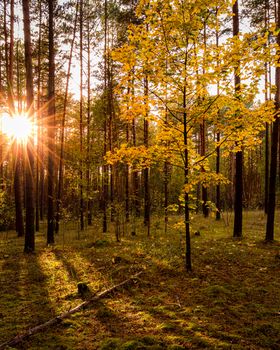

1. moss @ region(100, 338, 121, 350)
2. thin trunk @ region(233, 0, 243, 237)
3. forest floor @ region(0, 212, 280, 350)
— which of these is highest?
thin trunk @ region(233, 0, 243, 237)

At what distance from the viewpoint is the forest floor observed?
433 cm

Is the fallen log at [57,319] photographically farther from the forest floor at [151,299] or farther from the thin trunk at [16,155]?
the thin trunk at [16,155]

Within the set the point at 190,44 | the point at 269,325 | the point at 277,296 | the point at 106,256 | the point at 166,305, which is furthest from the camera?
the point at 106,256

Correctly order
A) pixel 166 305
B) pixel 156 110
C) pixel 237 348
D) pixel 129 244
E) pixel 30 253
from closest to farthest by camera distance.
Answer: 1. pixel 237 348
2. pixel 166 305
3. pixel 156 110
4. pixel 30 253
5. pixel 129 244

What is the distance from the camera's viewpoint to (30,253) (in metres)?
10.7

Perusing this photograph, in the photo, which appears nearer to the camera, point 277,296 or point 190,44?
point 277,296

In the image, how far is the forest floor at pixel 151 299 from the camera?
4332 millimetres

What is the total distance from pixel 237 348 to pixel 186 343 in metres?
0.72

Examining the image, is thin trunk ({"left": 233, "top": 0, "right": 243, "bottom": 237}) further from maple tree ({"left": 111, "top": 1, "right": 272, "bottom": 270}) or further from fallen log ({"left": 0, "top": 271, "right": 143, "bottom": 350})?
fallen log ({"left": 0, "top": 271, "right": 143, "bottom": 350})

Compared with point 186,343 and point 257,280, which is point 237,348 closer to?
point 186,343

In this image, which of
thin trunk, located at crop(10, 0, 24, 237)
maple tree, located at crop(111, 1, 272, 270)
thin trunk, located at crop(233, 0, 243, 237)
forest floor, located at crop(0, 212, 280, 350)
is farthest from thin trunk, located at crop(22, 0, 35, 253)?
thin trunk, located at crop(233, 0, 243, 237)

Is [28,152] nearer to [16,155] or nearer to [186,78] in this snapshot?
[16,155]

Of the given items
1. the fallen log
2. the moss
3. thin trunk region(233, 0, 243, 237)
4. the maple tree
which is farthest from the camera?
thin trunk region(233, 0, 243, 237)

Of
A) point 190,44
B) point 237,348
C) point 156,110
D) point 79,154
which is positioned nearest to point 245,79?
point 190,44
